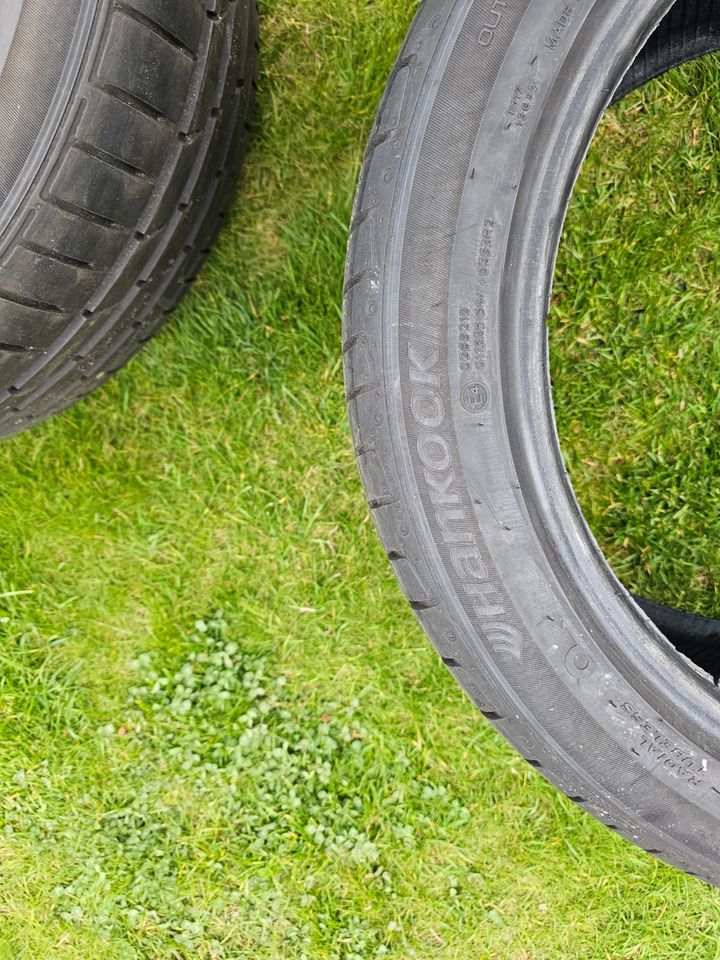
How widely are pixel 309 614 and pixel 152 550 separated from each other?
53cm

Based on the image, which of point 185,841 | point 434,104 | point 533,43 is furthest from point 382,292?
point 185,841

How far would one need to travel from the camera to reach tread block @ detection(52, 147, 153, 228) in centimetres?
171

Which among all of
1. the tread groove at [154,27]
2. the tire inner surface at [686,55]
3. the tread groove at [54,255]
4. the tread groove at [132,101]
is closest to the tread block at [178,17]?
the tread groove at [154,27]

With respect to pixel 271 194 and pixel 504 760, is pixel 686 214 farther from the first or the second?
pixel 504 760

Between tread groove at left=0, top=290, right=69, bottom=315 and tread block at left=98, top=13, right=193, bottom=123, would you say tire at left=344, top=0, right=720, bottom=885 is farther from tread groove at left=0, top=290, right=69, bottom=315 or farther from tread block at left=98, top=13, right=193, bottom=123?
tread groove at left=0, top=290, right=69, bottom=315

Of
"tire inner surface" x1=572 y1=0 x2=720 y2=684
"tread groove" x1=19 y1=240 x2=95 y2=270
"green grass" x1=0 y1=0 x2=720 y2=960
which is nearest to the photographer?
"tread groove" x1=19 y1=240 x2=95 y2=270

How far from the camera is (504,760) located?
260 centimetres

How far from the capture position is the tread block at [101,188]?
5.59ft

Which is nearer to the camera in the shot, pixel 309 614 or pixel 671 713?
pixel 671 713

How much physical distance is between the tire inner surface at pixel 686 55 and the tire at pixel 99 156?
3.49ft

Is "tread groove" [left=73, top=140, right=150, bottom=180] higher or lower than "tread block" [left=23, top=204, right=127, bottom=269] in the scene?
higher

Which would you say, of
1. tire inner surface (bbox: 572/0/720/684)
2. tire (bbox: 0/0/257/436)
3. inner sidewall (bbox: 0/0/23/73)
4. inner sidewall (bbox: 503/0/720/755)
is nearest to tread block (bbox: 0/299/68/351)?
tire (bbox: 0/0/257/436)

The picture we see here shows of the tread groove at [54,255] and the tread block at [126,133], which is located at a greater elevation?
the tread block at [126,133]

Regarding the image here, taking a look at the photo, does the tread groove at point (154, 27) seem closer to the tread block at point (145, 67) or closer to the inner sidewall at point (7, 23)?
the tread block at point (145, 67)
